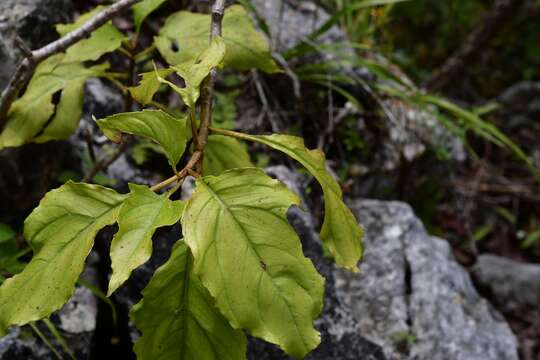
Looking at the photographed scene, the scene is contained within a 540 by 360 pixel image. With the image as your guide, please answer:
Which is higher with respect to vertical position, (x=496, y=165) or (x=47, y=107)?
(x=47, y=107)

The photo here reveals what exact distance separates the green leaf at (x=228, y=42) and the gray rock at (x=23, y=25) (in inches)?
20.8

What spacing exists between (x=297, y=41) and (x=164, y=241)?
56.4 inches

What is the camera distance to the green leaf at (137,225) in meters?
0.95

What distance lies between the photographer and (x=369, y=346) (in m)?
1.75

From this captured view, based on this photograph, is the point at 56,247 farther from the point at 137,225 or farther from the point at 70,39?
the point at 70,39

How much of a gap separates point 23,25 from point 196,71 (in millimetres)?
1039

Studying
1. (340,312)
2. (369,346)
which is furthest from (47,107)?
(369,346)

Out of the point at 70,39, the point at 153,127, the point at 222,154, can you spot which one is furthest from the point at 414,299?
the point at 70,39

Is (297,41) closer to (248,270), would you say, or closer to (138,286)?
(138,286)

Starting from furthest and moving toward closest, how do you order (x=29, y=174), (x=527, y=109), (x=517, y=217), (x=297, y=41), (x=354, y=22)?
(x=527, y=109) → (x=517, y=217) → (x=354, y=22) → (x=297, y=41) → (x=29, y=174)

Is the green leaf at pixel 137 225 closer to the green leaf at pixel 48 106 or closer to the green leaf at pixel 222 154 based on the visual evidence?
the green leaf at pixel 222 154

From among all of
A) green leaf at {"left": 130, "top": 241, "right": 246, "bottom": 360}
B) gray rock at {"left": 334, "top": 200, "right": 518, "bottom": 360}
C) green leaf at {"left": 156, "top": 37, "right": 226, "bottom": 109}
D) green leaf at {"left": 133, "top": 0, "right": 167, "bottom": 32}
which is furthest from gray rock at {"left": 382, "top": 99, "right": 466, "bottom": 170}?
green leaf at {"left": 130, "top": 241, "right": 246, "bottom": 360}

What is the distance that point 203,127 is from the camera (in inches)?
47.2

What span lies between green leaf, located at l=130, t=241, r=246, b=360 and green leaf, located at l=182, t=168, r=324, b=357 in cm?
12
